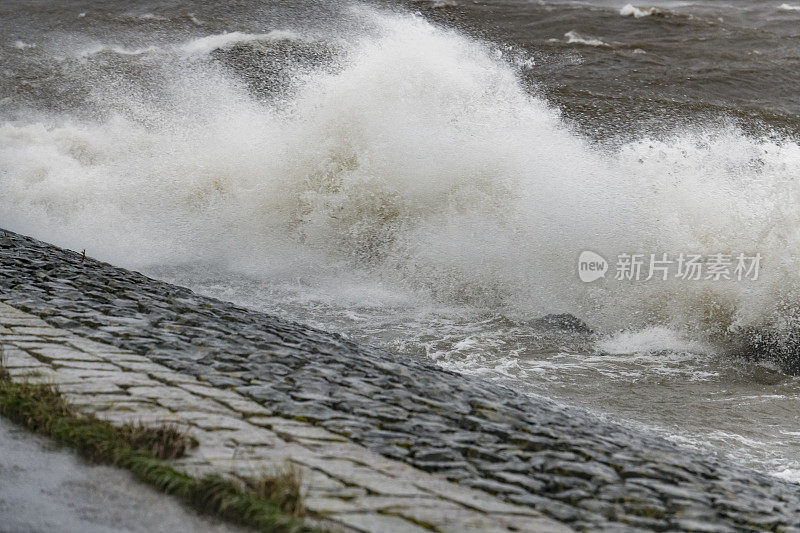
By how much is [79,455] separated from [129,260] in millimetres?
7511

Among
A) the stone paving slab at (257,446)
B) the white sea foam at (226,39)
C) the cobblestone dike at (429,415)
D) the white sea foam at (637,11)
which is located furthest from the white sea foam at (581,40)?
the stone paving slab at (257,446)

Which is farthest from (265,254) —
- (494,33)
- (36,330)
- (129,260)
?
(494,33)

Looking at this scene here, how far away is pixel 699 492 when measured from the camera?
401cm

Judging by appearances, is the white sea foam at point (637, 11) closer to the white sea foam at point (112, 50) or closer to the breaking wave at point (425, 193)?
the breaking wave at point (425, 193)

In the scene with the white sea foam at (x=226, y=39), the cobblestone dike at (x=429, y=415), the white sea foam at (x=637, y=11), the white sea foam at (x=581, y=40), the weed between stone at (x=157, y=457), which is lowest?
the weed between stone at (x=157, y=457)

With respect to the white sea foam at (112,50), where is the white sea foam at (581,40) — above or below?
above

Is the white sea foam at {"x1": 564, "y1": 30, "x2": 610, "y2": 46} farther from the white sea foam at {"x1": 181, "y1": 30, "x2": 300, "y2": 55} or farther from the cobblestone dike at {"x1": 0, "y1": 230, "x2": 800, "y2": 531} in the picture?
the cobblestone dike at {"x1": 0, "y1": 230, "x2": 800, "y2": 531}

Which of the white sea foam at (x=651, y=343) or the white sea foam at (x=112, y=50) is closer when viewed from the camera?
the white sea foam at (x=651, y=343)

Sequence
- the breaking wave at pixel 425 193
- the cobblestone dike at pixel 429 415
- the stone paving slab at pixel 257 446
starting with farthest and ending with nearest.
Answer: the breaking wave at pixel 425 193
the cobblestone dike at pixel 429 415
the stone paving slab at pixel 257 446

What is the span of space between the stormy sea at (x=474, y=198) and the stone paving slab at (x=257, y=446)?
11.2 ft

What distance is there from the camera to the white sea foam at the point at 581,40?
732 inches

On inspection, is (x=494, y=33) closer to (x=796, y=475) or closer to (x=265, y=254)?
(x=265, y=254)

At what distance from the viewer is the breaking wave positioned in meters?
10.3

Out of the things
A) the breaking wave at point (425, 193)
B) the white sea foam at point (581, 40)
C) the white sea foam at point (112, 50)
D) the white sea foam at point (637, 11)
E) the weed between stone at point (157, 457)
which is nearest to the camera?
the weed between stone at point (157, 457)
